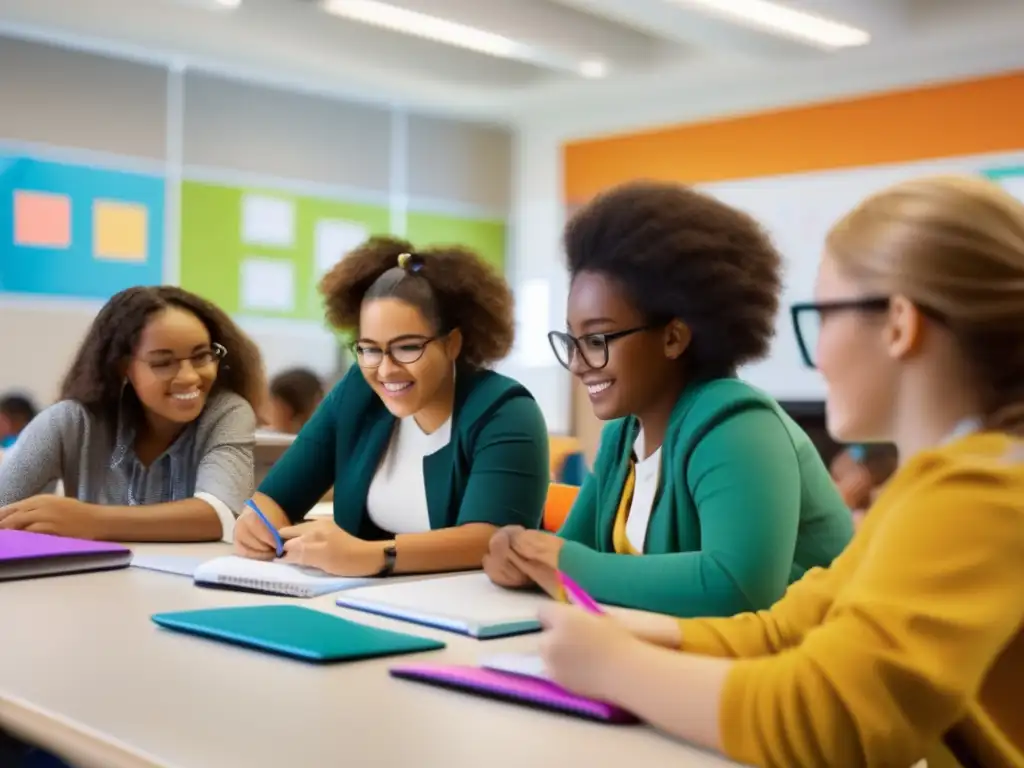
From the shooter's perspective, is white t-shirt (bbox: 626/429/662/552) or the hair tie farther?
the hair tie

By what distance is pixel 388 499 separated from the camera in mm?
2057

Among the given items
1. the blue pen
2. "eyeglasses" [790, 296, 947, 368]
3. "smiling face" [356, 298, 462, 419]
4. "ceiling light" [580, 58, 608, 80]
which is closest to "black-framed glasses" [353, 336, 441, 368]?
"smiling face" [356, 298, 462, 419]

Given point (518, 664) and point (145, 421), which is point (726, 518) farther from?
point (145, 421)

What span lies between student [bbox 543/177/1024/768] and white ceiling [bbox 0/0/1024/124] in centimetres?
445

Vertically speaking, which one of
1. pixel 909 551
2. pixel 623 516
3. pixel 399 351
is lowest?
pixel 623 516

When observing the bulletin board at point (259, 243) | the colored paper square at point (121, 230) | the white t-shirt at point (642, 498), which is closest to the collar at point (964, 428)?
the white t-shirt at point (642, 498)

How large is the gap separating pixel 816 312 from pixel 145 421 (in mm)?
1739

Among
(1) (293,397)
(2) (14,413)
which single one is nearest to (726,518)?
(1) (293,397)

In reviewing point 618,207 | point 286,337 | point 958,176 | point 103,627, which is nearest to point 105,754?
point 103,627

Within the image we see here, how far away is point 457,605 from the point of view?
1.41 metres

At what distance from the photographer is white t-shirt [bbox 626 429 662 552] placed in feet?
5.14

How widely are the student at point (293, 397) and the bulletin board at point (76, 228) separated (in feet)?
4.52

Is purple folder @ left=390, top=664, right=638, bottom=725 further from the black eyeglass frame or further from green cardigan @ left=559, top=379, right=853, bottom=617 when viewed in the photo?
the black eyeglass frame

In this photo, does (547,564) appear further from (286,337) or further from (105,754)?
(286,337)
